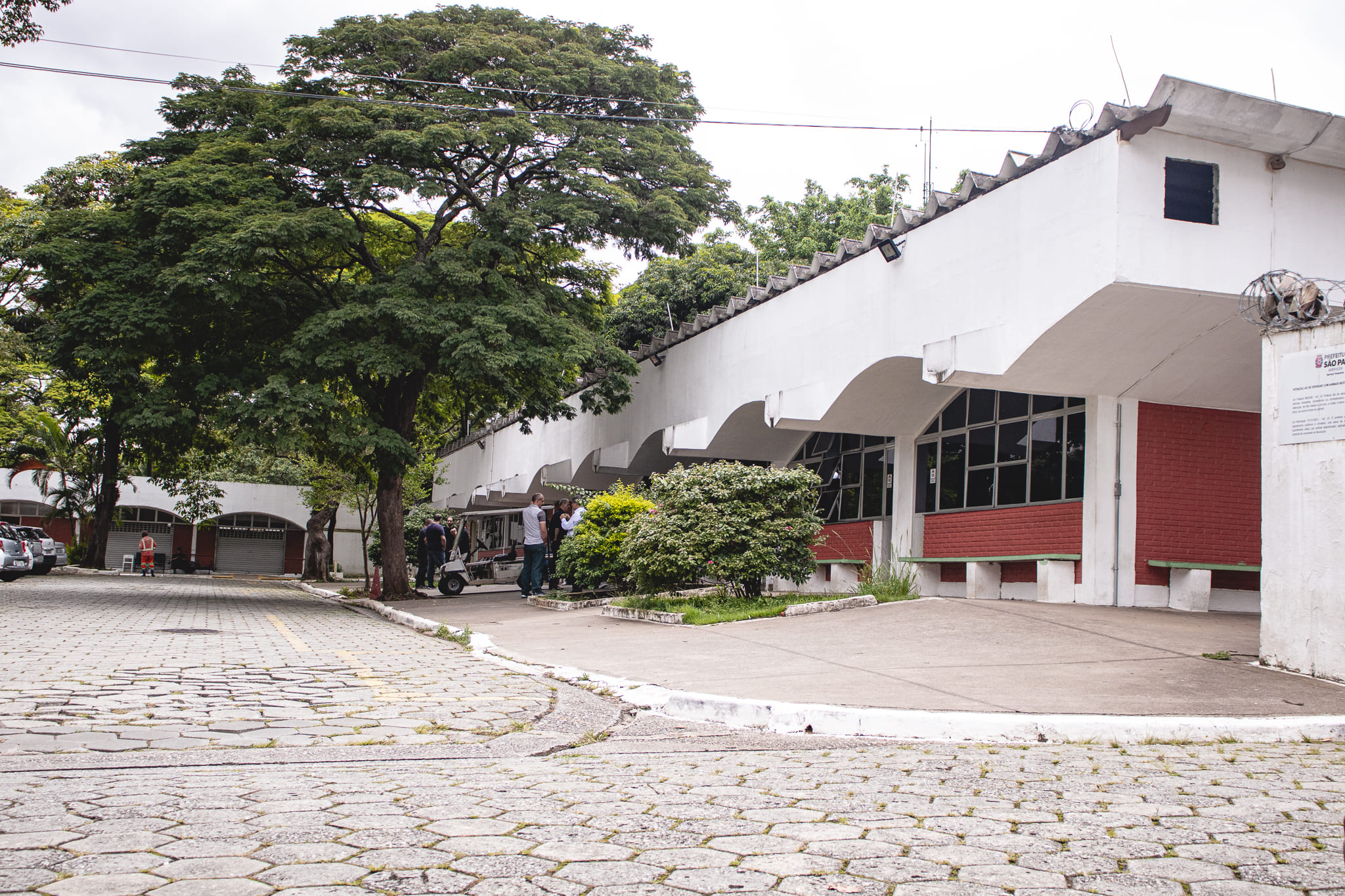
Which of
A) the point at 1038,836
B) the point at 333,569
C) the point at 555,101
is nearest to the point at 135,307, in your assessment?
the point at 555,101

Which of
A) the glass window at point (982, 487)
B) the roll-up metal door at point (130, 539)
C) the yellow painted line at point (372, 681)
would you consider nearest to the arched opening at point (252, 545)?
the roll-up metal door at point (130, 539)

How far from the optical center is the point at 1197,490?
14.1 metres

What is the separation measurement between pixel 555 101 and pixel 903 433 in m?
9.89

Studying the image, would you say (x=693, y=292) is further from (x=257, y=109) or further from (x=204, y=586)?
(x=204, y=586)

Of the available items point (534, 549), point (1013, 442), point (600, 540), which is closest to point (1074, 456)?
point (1013, 442)

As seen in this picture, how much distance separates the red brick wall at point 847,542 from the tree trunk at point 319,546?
24958 mm

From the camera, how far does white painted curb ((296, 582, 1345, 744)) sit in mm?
6246

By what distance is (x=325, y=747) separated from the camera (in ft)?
18.3

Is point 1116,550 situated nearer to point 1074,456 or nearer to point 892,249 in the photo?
point 1074,456

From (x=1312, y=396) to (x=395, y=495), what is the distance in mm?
17604

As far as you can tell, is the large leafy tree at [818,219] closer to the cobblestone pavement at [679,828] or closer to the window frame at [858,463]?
the window frame at [858,463]

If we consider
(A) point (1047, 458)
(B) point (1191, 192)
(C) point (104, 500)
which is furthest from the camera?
(C) point (104, 500)

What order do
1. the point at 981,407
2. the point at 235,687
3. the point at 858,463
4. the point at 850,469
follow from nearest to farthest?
1. the point at 235,687
2. the point at 981,407
3. the point at 858,463
4. the point at 850,469

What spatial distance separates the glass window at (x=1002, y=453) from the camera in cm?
1442
